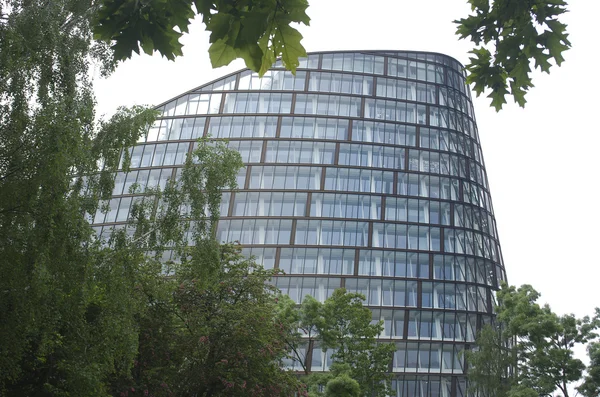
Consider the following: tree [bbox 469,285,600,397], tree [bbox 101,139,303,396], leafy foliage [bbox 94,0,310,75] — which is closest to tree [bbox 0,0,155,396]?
tree [bbox 101,139,303,396]

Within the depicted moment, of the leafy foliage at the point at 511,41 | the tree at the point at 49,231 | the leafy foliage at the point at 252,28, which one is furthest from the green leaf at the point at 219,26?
the tree at the point at 49,231

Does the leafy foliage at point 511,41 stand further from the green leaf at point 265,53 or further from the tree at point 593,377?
the tree at point 593,377

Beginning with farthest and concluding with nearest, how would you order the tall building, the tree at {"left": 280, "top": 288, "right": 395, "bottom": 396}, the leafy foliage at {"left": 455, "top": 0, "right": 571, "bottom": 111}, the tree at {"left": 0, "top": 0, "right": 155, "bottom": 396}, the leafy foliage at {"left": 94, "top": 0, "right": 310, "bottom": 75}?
the tall building < the tree at {"left": 280, "top": 288, "right": 395, "bottom": 396} < the tree at {"left": 0, "top": 0, "right": 155, "bottom": 396} < the leafy foliage at {"left": 455, "top": 0, "right": 571, "bottom": 111} < the leafy foliage at {"left": 94, "top": 0, "right": 310, "bottom": 75}

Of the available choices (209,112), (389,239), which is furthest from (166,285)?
(209,112)

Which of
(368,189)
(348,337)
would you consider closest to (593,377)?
(348,337)

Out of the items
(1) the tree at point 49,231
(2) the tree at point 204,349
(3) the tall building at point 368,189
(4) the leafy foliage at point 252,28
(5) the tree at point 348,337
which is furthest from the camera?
(3) the tall building at point 368,189

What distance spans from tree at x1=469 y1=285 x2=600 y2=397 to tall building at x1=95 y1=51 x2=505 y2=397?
14214mm

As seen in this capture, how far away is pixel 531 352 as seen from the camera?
1211 inches

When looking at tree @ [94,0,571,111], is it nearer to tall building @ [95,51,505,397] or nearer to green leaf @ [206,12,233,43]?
green leaf @ [206,12,233,43]

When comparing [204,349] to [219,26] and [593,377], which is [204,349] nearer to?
[219,26]

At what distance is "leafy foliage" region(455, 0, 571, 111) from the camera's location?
324 cm

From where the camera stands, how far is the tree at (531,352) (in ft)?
95.7

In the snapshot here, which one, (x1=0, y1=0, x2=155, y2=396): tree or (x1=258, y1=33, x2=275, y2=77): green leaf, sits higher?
(x1=0, y1=0, x2=155, y2=396): tree

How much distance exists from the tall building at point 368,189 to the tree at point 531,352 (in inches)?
560
